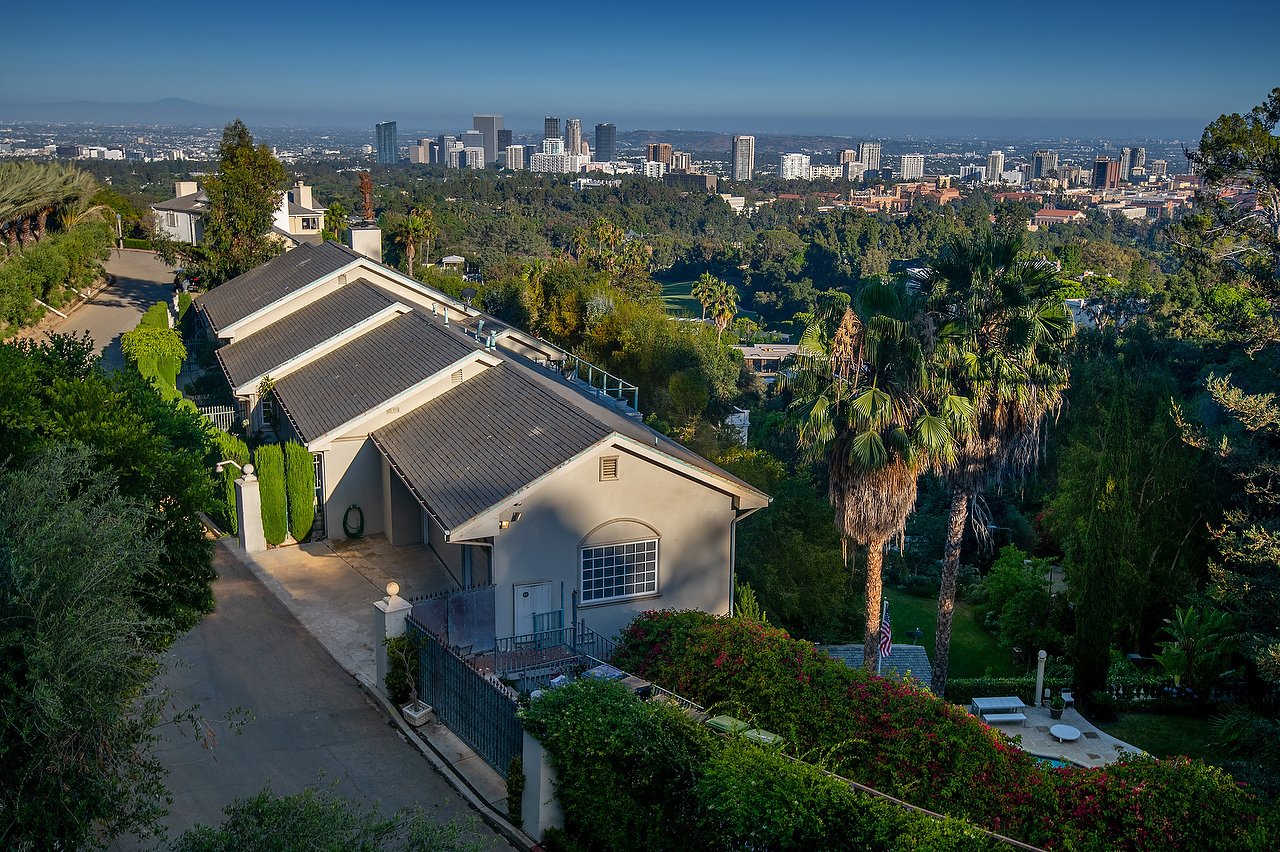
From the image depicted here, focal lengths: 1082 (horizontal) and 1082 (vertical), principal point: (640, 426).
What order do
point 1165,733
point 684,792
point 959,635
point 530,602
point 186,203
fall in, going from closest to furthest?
point 684,792
point 530,602
point 1165,733
point 959,635
point 186,203

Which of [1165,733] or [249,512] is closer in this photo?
[1165,733]

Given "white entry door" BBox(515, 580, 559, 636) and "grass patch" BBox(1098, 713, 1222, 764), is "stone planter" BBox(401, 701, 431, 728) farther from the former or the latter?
"grass patch" BBox(1098, 713, 1222, 764)

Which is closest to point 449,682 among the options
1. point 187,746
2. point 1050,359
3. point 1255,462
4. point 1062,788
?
point 187,746

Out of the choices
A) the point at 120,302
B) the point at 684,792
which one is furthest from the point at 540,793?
the point at 120,302

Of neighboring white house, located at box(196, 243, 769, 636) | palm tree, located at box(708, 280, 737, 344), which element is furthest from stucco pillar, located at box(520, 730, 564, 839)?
palm tree, located at box(708, 280, 737, 344)

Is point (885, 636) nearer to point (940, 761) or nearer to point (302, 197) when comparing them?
point (940, 761)

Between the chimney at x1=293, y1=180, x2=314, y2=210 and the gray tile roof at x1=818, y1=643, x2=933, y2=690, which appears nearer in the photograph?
the gray tile roof at x1=818, y1=643, x2=933, y2=690
